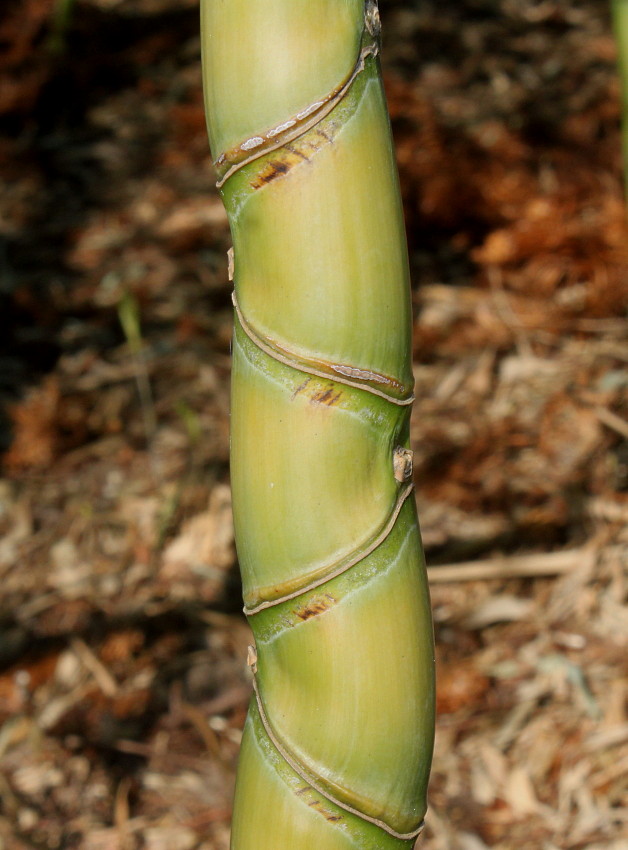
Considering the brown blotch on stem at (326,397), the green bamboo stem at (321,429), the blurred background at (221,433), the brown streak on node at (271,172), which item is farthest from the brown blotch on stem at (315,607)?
the blurred background at (221,433)

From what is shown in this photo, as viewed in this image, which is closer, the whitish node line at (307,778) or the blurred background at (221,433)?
the whitish node line at (307,778)

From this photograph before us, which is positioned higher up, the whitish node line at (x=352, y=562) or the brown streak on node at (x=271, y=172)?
the brown streak on node at (x=271, y=172)

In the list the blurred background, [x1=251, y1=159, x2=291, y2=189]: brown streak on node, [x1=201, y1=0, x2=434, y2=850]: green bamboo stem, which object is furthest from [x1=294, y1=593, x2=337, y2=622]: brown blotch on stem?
the blurred background

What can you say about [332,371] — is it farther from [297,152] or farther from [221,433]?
[221,433]

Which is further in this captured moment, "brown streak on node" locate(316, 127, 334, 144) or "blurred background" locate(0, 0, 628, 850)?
"blurred background" locate(0, 0, 628, 850)

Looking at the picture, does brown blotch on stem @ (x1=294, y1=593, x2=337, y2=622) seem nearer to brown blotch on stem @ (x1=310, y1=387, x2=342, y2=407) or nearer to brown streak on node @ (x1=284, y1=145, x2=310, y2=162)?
brown blotch on stem @ (x1=310, y1=387, x2=342, y2=407)

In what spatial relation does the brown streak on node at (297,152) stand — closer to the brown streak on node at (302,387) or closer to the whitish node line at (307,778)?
the brown streak on node at (302,387)

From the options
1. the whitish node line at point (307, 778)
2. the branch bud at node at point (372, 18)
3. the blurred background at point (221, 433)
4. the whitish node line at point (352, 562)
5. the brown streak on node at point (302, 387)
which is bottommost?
the blurred background at point (221, 433)

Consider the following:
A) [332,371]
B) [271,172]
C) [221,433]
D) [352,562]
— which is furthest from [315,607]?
[221,433]
